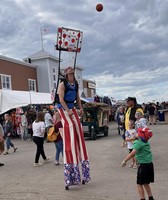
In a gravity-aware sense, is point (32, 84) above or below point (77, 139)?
above

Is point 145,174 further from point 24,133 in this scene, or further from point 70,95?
point 24,133

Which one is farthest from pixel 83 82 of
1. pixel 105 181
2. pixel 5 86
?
pixel 105 181

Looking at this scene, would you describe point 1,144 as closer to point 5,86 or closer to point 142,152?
point 142,152

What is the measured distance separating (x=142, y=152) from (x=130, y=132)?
330cm

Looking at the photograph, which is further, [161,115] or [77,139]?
[161,115]

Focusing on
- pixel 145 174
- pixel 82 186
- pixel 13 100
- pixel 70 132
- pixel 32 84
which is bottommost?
pixel 82 186

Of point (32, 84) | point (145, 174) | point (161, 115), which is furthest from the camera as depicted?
point (32, 84)

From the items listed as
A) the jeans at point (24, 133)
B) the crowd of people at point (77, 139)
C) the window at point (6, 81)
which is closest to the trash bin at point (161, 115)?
the jeans at point (24, 133)

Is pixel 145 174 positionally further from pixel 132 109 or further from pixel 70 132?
pixel 132 109

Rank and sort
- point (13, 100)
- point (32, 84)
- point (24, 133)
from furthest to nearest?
point (32, 84)
point (13, 100)
point (24, 133)

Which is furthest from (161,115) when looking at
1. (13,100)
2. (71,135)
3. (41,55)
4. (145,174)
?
(145,174)

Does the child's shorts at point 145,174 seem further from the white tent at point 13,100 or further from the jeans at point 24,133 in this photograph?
the white tent at point 13,100

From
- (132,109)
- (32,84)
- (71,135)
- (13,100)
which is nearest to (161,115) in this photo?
(13,100)

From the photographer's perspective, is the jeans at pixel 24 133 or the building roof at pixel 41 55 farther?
the building roof at pixel 41 55
